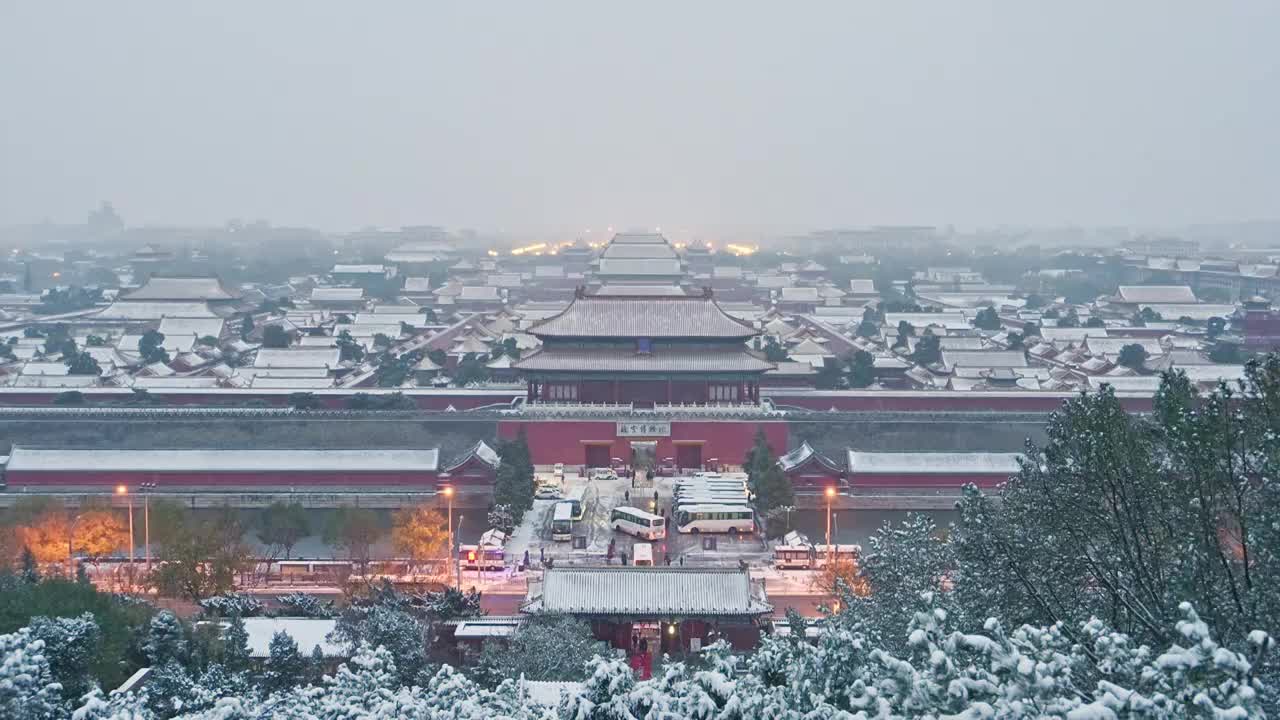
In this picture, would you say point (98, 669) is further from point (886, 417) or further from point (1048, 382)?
point (1048, 382)

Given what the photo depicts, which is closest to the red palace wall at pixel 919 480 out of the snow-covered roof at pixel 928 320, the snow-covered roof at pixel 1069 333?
the snow-covered roof at pixel 1069 333

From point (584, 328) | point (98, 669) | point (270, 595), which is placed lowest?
→ point (270, 595)

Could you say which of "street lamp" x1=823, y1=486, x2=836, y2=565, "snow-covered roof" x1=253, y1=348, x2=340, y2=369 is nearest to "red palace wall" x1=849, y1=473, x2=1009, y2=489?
"street lamp" x1=823, y1=486, x2=836, y2=565

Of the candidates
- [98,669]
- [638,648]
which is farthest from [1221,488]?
[98,669]

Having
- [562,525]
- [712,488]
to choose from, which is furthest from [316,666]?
[712,488]

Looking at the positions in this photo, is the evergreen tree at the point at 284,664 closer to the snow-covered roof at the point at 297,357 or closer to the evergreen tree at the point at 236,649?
the evergreen tree at the point at 236,649
